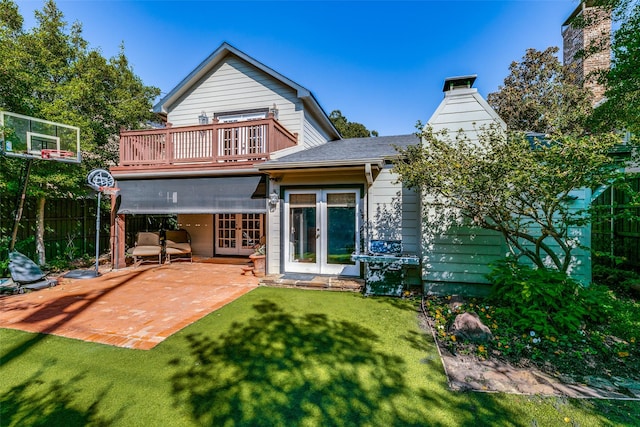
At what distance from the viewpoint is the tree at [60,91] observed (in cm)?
747

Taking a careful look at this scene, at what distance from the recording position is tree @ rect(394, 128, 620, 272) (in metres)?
3.78

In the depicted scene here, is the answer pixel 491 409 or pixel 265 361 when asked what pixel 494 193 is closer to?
pixel 491 409

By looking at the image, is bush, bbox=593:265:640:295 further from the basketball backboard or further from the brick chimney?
the basketball backboard

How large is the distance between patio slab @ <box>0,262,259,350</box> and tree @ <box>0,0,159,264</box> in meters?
3.02

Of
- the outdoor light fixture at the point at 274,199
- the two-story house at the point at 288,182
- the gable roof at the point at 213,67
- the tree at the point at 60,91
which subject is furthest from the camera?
the gable roof at the point at 213,67

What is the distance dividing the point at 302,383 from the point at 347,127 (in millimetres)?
25344

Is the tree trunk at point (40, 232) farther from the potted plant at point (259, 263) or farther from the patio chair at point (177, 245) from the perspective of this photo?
the potted plant at point (259, 263)

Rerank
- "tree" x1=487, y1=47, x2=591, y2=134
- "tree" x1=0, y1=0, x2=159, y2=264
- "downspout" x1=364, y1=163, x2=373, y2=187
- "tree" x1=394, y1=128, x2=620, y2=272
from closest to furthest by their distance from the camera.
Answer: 1. "tree" x1=394, y1=128, x2=620, y2=272
2. "downspout" x1=364, y1=163, x2=373, y2=187
3. "tree" x1=0, y1=0, x2=159, y2=264
4. "tree" x1=487, y1=47, x2=591, y2=134

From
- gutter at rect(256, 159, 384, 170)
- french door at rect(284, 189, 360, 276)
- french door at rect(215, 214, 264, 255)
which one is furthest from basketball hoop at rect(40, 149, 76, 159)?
french door at rect(284, 189, 360, 276)

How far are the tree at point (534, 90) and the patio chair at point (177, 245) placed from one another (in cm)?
1922

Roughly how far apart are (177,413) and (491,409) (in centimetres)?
282

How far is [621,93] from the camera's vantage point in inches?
251

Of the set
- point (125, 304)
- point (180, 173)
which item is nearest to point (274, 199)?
point (180, 173)

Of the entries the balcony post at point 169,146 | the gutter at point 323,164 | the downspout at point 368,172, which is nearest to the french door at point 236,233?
the balcony post at point 169,146
